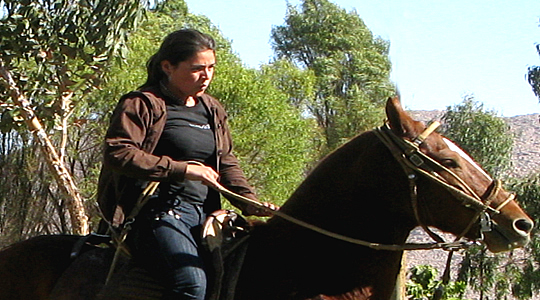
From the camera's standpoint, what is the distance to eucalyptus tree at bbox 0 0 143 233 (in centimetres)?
1305

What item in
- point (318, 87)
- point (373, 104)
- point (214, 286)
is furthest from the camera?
point (318, 87)

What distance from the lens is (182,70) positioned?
4.39 m

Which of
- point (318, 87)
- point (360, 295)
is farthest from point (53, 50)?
point (318, 87)

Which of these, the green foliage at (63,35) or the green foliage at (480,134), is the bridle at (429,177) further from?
the green foliage at (480,134)

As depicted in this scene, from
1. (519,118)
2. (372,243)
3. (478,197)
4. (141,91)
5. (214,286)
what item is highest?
(141,91)

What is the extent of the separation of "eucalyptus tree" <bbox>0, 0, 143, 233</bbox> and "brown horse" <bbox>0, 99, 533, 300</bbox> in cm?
919

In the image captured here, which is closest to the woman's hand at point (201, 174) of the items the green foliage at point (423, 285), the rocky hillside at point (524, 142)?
the green foliage at point (423, 285)

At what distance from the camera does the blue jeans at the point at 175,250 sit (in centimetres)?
404

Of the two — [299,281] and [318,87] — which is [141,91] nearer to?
[299,281]

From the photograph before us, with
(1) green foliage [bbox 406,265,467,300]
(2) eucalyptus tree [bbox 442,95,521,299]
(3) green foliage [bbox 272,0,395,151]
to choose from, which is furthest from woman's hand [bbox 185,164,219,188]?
(3) green foliage [bbox 272,0,395,151]

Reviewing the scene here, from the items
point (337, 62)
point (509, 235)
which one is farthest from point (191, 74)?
point (337, 62)

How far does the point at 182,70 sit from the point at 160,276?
41.4 inches

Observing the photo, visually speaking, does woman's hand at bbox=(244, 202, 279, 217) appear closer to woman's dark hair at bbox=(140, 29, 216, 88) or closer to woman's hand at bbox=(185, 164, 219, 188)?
woman's hand at bbox=(185, 164, 219, 188)

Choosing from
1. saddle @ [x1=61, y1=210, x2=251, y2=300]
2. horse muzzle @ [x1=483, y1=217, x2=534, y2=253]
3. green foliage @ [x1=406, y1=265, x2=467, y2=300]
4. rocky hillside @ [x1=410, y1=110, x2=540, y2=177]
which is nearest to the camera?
horse muzzle @ [x1=483, y1=217, x2=534, y2=253]
